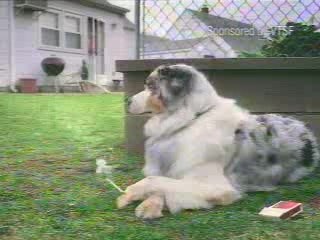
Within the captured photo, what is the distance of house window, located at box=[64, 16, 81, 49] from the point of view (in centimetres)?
2214

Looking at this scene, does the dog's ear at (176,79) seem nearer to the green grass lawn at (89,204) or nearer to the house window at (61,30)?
the green grass lawn at (89,204)

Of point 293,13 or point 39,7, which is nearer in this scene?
point 293,13

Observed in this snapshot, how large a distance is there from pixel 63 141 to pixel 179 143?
113 inches

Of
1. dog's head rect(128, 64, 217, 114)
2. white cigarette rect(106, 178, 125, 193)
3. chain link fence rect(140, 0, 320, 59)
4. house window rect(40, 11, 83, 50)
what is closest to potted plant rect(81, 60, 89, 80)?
house window rect(40, 11, 83, 50)

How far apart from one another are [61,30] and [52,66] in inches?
98.1

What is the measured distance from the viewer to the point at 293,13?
19.6 ft

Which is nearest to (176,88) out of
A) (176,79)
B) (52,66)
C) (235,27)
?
(176,79)

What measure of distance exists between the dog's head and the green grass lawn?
2.33 feet

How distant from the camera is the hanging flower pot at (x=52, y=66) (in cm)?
1964

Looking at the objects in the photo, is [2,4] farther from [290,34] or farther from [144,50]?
[290,34]

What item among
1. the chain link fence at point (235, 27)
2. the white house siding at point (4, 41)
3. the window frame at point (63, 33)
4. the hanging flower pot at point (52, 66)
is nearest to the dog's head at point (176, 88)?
the chain link fence at point (235, 27)

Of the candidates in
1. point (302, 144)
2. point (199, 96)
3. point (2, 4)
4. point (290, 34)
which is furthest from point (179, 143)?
point (2, 4)

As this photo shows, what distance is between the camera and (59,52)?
2127 centimetres

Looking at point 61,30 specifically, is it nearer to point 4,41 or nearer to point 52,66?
point 52,66
